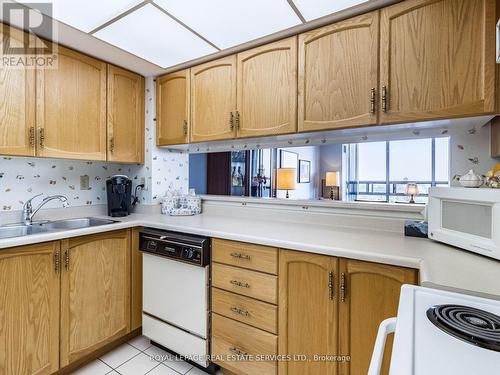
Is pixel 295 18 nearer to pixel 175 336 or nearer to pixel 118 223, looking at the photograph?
pixel 118 223

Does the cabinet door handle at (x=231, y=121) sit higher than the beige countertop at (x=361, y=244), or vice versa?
the cabinet door handle at (x=231, y=121)

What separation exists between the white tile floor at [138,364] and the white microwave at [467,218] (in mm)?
1564

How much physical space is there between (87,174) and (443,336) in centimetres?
246

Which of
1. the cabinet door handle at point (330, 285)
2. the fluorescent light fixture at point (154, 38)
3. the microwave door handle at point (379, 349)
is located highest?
the fluorescent light fixture at point (154, 38)

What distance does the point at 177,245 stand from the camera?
158cm

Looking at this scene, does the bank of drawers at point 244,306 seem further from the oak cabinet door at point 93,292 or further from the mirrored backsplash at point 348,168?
the mirrored backsplash at point 348,168

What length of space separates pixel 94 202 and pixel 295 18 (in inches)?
82.2

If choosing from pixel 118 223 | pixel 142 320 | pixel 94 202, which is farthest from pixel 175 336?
pixel 94 202

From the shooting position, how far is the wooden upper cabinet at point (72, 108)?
5.41 feet

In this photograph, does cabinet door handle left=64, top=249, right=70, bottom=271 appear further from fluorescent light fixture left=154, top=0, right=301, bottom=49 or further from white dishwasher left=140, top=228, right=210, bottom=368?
fluorescent light fixture left=154, top=0, right=301, bottom=49

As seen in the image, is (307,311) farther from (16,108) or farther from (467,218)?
(16,108)

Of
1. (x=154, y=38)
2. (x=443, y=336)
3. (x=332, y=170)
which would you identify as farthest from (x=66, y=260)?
(x=332, y=170)

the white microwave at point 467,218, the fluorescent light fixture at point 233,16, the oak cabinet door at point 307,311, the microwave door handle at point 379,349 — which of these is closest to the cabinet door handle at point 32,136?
the fluorescent light fixture at point 233,16

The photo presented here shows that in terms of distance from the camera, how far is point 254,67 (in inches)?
67.8
